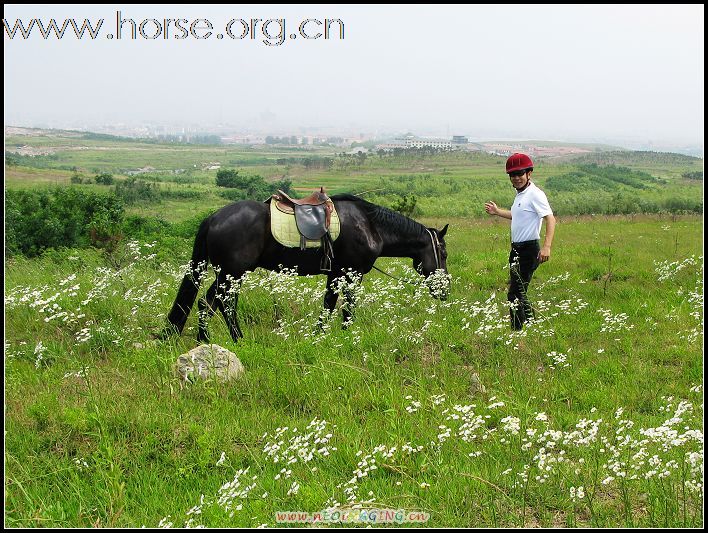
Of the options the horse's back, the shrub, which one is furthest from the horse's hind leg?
the shrub

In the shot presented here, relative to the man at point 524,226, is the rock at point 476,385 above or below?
below

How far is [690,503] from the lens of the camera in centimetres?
318

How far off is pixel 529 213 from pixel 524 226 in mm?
175

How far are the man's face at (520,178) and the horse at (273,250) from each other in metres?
1.52

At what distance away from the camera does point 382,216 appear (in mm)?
7891

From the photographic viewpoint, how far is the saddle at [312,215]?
7.08 metres

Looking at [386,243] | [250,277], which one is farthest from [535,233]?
[250,277]

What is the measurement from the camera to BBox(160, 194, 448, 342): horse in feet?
22.8

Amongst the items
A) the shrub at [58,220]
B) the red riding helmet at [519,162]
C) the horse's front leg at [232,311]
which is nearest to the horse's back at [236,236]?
the horse's front leg at [232,311]

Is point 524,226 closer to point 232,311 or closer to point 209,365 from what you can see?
point 232,311

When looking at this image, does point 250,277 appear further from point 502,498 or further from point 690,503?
point 690,503

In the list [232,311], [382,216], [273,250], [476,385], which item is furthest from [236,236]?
[476,385]

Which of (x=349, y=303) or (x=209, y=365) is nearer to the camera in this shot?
(x=209, y=365)

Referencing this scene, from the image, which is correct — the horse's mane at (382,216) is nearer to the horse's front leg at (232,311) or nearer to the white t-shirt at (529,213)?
the white t-shirt at (529,213)
